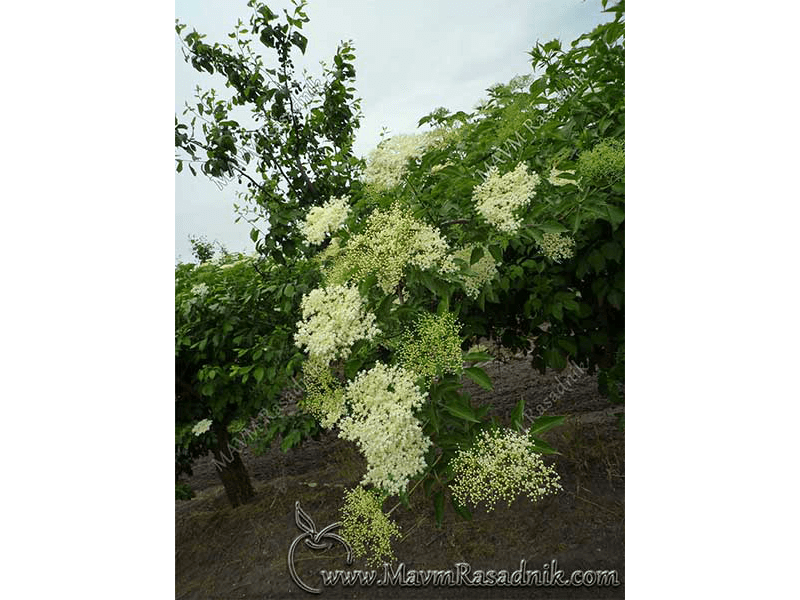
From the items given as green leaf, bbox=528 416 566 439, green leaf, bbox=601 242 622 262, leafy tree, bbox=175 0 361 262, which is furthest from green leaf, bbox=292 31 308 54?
green leaf, bbox=528 416 566 439

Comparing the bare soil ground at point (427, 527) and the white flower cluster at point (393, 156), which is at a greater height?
the white flower cluster at point (393, 156)

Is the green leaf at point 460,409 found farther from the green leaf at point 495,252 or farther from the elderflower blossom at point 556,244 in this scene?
the elderflower blossom at point 556,244

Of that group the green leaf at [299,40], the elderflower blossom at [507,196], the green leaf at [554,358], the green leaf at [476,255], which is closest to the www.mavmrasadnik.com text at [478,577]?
the green leaf at [554,358]

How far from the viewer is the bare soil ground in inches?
67.6

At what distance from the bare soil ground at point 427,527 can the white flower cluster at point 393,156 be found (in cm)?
114

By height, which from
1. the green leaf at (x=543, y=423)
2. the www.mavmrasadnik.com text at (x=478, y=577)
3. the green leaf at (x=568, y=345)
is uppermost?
the green leaf at (x=568, y=345)

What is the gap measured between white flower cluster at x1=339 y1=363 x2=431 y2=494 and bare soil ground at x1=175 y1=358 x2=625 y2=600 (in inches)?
33.3

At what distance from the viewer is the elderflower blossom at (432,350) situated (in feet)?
3.37

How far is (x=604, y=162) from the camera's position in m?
1.13

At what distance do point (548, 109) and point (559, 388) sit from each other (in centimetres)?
143
